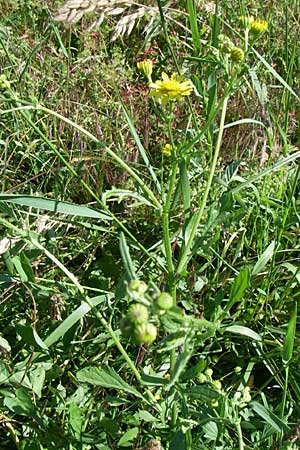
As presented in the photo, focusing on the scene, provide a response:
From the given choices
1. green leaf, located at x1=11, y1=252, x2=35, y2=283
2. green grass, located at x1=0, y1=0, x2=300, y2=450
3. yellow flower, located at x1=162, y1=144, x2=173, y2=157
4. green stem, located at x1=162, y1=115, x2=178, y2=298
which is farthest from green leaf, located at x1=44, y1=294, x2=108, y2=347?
yellow flower, located at x1=162, y1=144, x2=173, y2=157

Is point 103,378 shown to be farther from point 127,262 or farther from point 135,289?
point 135,289

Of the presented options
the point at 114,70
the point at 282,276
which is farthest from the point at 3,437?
the point at 114,70

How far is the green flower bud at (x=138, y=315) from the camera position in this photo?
3.20 ft

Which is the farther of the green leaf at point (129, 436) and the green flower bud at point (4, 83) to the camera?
the green leaf at point (129, 436)

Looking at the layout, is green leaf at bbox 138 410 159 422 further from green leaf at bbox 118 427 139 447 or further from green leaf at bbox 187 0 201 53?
green leaf at bbox 187 0 201 53

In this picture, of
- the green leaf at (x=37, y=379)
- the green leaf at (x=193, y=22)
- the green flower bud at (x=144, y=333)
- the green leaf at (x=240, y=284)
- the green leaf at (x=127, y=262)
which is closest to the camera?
the green flower bud at (x=144, y=333)

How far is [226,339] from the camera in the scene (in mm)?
1671

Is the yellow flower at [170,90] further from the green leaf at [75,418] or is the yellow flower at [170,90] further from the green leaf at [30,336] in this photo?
the green leaf at [75,418]

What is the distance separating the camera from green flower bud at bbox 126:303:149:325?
0.97 m

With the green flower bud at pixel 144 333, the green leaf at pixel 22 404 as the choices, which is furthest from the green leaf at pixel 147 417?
the green flower bud at pixel 144 333

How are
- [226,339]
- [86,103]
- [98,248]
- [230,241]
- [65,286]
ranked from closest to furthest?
[65,286] → [226,339] → [230,241] → [98,248] → [86,103]

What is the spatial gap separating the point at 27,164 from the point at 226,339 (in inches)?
35.8

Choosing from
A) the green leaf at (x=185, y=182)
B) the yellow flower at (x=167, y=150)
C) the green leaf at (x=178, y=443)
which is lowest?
the green leaf at (x=178, y=443)

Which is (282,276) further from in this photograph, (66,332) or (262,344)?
(66,332)
